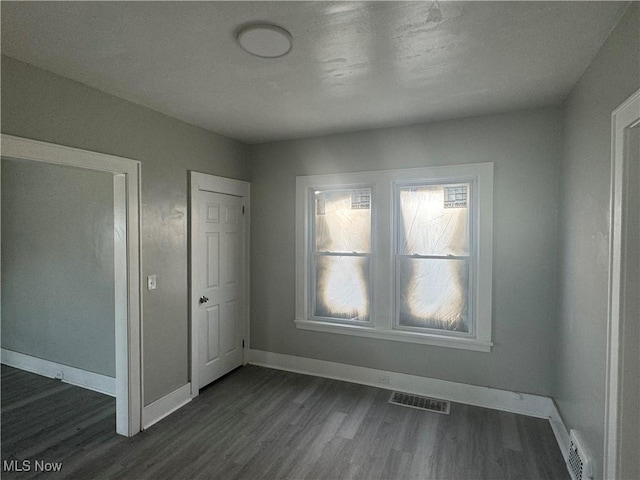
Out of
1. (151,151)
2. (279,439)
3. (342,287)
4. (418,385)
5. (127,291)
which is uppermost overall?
(151,151)

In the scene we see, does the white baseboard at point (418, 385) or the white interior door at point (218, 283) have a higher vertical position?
the white interior door at point (218, 283)

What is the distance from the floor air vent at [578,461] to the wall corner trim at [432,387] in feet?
0.62

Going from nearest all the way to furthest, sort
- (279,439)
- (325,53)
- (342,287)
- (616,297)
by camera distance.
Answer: (616,297), (325,53), (279,439), (342,287)

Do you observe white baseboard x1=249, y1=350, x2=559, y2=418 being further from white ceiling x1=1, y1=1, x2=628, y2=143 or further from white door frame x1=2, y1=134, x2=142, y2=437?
white ceiling x1=1, y1=1, x2=628, y2=143

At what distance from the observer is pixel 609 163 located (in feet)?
5.29

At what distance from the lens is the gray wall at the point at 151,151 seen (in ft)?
6.55

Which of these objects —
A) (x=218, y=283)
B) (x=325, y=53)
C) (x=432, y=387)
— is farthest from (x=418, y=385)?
(x=325, y=53)

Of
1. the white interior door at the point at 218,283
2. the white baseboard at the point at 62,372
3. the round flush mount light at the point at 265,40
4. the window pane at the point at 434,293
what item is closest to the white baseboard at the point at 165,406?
the white interior door at the point at 218,283

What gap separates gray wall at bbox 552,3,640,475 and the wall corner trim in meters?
0.24

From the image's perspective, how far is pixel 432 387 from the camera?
10.3 ft

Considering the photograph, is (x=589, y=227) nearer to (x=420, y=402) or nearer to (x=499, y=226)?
(x=499, y=226)

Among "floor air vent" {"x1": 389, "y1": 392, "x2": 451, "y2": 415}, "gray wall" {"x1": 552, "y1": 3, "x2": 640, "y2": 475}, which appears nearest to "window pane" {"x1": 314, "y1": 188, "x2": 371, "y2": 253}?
"floor air vent" {"x1": 389, "y1": 392, "x2": 451, "y2": 415}

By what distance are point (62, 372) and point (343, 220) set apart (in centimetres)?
341

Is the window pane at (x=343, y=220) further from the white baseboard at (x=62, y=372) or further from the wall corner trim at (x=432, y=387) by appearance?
the white baseboard at (x=62, y=372)
